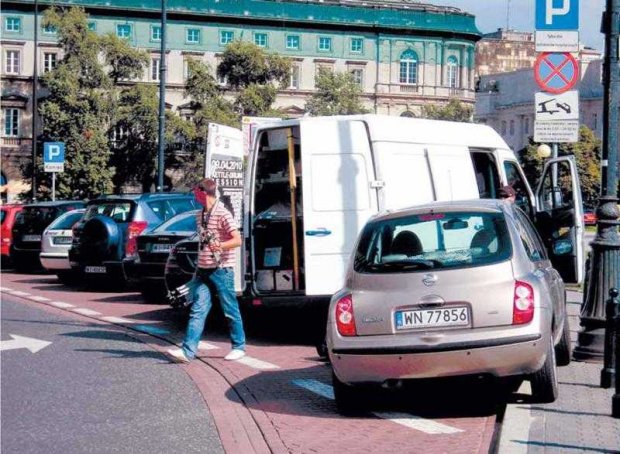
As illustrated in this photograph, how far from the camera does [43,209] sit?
2909 cm

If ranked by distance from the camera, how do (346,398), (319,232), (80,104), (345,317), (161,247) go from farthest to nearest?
1. (80,104)
2. (161,247)
3. (319,232)
4. (346,398)
5. (345,317)

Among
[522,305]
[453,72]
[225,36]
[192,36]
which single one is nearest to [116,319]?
[522,305]

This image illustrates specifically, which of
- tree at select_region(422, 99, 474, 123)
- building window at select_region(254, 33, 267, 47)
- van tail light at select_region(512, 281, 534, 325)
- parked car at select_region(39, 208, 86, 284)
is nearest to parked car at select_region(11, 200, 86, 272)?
parked car at select_region(39, 208, 86, 284)

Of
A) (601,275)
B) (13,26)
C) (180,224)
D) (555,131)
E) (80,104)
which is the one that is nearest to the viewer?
(601,275)

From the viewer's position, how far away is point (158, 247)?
1881 centimetres

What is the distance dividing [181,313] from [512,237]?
9483mm

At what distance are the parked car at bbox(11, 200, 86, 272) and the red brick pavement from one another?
15.0m

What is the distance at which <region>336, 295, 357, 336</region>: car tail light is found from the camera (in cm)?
953

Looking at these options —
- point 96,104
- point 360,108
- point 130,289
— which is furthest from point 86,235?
point 360,108

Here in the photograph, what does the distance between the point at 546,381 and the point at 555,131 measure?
4.97 metres

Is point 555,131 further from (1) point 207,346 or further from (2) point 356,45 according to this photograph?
(2) point 356,45

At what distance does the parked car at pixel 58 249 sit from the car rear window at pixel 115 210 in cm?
231

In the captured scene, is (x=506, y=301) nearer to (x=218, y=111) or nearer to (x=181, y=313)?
(x=181, y=313)

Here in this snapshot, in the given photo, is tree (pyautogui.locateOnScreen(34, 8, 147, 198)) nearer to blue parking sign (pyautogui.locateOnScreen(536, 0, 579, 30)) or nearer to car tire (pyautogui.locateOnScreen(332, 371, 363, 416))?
blue parking sign (pyautogui.locateOnScreen(536, 0, 579, 30))
